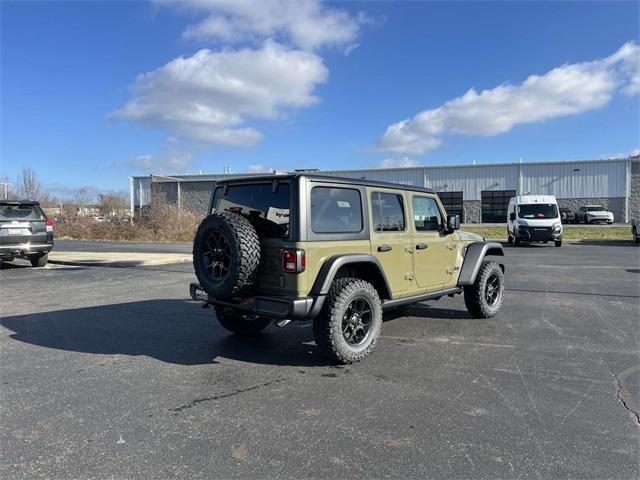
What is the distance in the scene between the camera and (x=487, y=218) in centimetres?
4522

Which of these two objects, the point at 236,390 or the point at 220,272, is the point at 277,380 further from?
the point at 220,272

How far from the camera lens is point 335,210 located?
17.1ft

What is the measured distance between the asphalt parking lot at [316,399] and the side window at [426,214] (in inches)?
54.8

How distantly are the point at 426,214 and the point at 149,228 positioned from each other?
25.2 meters

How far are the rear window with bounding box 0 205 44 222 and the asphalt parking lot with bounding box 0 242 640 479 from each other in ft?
21.3

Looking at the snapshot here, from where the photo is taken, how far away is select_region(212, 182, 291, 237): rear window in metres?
4.98

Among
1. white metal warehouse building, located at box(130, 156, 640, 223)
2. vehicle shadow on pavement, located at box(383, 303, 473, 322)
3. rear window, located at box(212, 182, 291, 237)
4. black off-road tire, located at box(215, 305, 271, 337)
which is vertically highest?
white metal warehouse building, located at box(130, 156, 640, 223)

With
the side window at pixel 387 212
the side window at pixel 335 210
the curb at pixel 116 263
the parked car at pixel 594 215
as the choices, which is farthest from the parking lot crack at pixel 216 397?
the parked car at pixel 594 215

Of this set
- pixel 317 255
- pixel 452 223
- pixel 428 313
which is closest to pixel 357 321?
pixel 317 255

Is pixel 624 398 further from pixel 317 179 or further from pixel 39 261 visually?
pixel 39 261

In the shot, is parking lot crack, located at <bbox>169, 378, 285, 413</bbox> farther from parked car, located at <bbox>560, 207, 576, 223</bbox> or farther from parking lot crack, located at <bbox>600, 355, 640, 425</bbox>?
parked car, located at <bbox>560, 207, 576, 223</bbox>

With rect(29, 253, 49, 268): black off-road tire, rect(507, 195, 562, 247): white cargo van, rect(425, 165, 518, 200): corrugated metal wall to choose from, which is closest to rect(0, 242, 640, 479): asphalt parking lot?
rect(29, 253, 49, 268): black off-road tire

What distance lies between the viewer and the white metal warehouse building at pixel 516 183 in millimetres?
42031

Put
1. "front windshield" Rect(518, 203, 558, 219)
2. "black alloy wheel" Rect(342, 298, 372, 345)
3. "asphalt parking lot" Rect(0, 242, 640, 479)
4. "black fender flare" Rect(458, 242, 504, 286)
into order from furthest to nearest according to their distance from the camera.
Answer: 1. "front windshield" Rect(518, 203, 558, 219)
2. "black fender flare" Rect(458, 242, 504, 286)
3. "black alloy wheel" Rect(342, 298, 372, 345)
4. "asphalt parking lot" Rect(0, 242, 640, 479)
